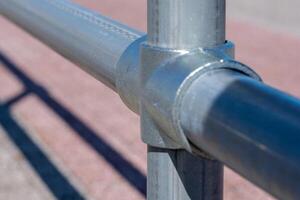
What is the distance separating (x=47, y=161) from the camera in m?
4.67

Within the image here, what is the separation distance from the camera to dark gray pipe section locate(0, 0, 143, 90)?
60.3 inches

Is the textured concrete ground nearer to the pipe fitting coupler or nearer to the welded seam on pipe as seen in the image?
the welded seam on pipe

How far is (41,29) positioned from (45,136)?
3.26m

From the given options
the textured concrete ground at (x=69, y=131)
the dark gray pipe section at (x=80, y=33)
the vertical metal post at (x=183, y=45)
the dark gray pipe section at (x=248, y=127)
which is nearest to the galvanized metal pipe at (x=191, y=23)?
the vertical metal post at (x=183, y=45)

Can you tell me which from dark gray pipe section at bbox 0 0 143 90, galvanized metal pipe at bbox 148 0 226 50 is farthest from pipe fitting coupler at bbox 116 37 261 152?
dark gray pipe section at bbox 0 0 143 90

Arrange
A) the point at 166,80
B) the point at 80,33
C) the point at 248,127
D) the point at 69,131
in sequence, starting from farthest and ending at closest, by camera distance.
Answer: the point at 69,131
the point at 80,33
the point at 166,80
the point at 248,127

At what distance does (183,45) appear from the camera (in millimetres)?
1222

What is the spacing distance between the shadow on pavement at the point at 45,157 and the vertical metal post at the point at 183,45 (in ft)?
9.41

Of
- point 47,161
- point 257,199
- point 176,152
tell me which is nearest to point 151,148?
point 176,152

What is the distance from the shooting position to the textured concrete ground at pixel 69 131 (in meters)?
4.27

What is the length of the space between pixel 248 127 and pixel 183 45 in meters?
0.32

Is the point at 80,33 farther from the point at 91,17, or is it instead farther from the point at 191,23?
the point at 191,23

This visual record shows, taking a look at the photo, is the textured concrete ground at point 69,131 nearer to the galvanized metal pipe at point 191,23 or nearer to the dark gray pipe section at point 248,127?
the galvanized metal pipe at point 191,23

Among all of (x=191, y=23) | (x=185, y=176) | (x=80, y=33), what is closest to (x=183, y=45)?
(x=191, y=23)
